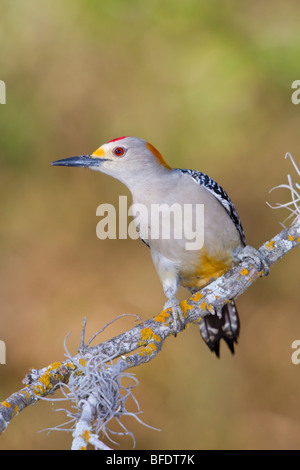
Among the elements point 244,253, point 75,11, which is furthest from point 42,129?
point 244,253

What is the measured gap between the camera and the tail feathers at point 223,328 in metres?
4.96

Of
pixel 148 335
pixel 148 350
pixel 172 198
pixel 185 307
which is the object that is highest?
pixel 172 198

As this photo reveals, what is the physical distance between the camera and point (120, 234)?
645 cm

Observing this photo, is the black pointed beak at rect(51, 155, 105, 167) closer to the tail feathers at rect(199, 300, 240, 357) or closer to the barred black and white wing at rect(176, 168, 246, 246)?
the barred black and white wing at rect(176, 168, 246, 246)

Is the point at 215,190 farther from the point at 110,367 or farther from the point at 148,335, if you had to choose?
the point at 110,367

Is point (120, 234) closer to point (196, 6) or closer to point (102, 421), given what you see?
point (196, 6)

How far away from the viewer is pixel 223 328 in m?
4.96

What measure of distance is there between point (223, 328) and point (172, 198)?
1.35 m

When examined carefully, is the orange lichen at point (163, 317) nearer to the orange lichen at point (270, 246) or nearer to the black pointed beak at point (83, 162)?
the orange lichen at point (270, 246)

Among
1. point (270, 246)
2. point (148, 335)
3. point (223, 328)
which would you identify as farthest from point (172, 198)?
point (223, 328)

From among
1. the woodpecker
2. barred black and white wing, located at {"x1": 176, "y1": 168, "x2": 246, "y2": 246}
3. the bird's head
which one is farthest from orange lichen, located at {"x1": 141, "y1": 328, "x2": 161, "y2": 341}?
barred black and white wing, located at {"x1": 176, "y1": 168, "x2": 246, "y2": 246}

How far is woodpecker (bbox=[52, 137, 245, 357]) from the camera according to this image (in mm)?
4332

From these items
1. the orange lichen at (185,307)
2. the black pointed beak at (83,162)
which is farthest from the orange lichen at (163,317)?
the black pointed beak at (83,162)

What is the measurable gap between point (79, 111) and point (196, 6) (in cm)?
174
